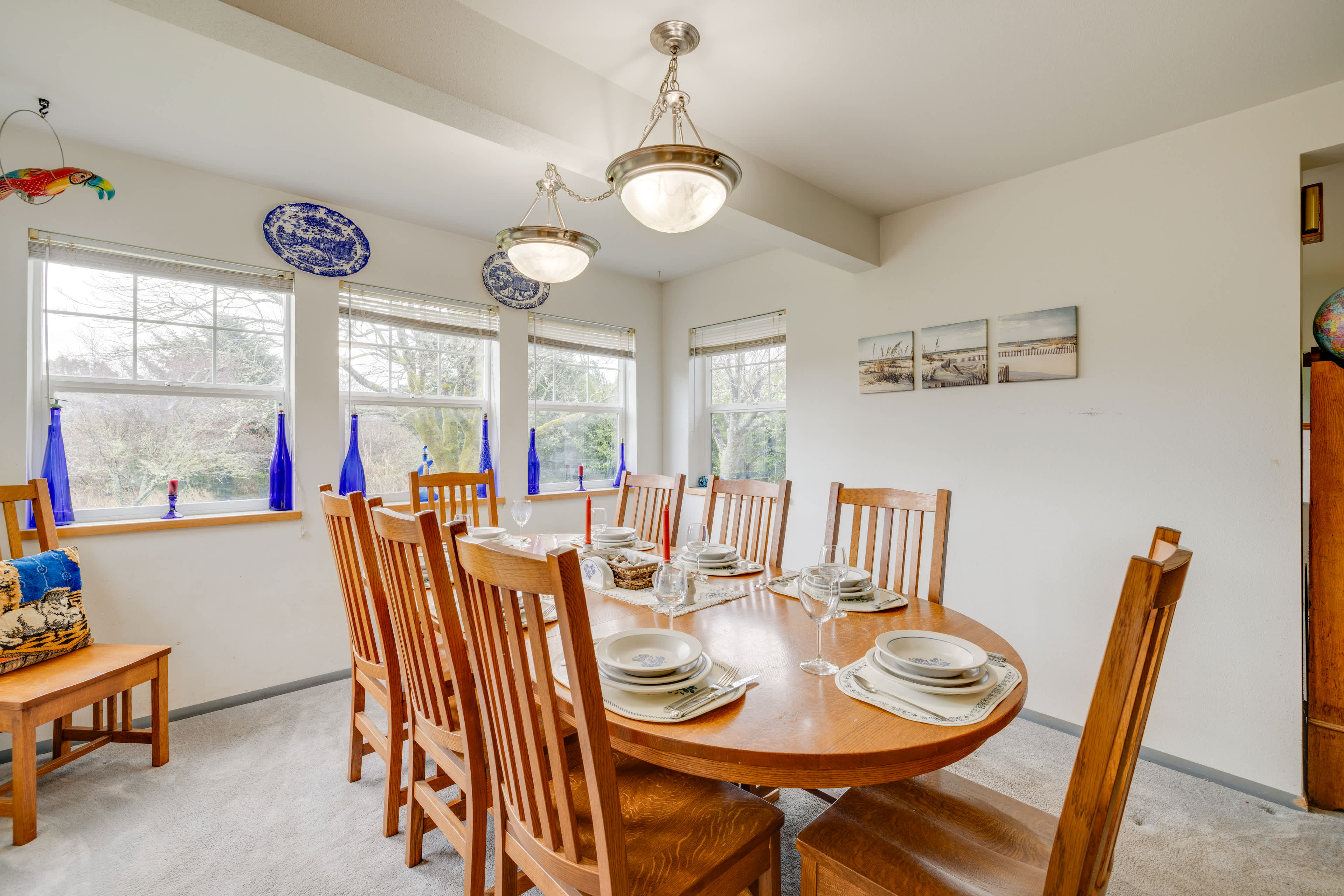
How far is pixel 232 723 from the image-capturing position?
7.84 feet

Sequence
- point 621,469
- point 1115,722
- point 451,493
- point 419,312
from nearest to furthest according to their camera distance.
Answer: point 1115,722, point 451,493, point 419,312, point 621,469

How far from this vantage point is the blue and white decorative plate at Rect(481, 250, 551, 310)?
11.0ft

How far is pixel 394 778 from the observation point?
5.46 feet

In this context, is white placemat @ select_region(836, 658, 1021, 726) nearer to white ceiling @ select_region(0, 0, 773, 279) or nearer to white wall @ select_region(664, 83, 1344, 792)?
white wall @ select_region(664, 83, 1344, 792)

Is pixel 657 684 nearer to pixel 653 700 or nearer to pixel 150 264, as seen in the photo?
pixel 653 700

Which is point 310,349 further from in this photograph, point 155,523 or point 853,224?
point 853,224

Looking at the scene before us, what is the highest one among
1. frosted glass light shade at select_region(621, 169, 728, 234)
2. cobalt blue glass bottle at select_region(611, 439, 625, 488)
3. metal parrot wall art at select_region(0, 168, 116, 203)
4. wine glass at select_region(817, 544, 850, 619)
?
metal parrot wall art at select_region(0, 168, 116, 203)

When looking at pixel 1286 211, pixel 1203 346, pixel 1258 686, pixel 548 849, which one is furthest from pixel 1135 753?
pixel 1286 211

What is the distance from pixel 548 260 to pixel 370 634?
139 centimetres

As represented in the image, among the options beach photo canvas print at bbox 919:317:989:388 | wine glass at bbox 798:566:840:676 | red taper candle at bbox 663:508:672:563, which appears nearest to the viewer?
wine glass at bbox 798:566:840:676

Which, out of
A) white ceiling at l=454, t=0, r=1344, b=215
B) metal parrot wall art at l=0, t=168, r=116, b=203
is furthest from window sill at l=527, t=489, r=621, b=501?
metal parrot wall art at l=0, t=168, r=116, b=203

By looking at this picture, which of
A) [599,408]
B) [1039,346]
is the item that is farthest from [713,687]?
[599,408]

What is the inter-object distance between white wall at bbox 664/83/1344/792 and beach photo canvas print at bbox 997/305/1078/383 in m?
0.04

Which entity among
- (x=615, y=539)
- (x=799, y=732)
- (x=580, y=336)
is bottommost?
(x=799, y=732)
